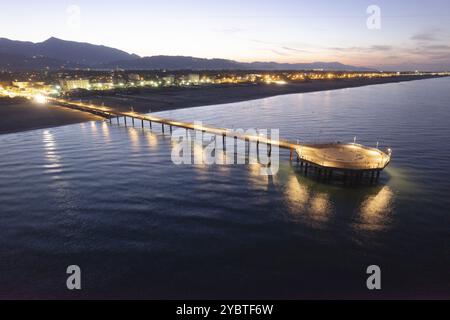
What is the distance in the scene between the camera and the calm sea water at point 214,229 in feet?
76.6

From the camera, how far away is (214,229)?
99.2 ft

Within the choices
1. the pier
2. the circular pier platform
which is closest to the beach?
the pier

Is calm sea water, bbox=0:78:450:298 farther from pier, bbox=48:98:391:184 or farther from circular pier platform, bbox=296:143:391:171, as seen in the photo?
circular pier platform, bbox=296:143:391:171

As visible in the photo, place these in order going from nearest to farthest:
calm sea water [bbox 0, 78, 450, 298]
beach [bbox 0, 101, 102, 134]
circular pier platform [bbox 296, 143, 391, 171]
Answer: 1. calm sea water [bbox 0, 78, 450, 298]
2. circular pier platform [bbox 296, 143, 391, 171]
3. beach [bbox 0, 101, 102, 134]

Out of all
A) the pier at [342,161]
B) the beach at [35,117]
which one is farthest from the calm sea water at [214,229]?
the beach at [35,117]

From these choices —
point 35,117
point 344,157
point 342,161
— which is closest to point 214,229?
point 342,161

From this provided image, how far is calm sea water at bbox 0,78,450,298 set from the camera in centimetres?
2334

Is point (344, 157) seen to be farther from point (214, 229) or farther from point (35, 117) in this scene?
point (35, 117)

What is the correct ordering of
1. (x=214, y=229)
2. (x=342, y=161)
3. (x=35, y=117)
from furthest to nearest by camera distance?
(x=35, y=117) < (x=342, y=161) < (x=214, y=229)

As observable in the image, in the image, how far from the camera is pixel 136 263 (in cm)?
2542

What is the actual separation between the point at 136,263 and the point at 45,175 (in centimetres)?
2835

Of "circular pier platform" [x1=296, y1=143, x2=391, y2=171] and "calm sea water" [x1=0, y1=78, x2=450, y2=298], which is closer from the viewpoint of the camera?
"calm sea water" [x1=0, y1=78, x2=450, y2=298]
